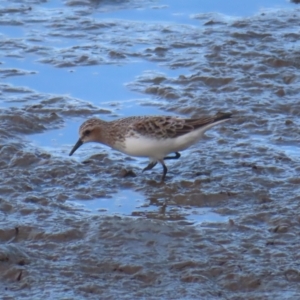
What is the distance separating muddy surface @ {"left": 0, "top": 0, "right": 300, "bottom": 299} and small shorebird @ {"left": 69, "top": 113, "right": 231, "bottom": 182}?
0.31 meters

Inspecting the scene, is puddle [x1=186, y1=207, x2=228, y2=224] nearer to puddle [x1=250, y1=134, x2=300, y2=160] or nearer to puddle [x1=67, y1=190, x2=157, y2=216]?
puddle [x1=67, y1=190, x2=157, y2=216]

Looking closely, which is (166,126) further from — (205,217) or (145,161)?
(205,217)

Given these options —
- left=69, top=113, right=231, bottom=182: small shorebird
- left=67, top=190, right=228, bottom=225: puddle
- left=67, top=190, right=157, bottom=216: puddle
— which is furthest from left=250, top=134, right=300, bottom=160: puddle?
left=67, top=190, right=157, bottom=216: puddle

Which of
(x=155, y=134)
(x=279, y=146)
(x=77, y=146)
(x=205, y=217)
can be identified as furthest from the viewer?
(x=279, y=146)

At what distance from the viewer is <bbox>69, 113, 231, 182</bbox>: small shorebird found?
9609mm

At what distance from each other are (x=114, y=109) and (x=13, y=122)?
1253 mm

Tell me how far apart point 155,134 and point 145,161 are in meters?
0.84

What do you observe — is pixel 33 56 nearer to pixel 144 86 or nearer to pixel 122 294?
pixel 144 86

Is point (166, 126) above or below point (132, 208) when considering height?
above

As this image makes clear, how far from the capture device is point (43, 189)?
9.41 metres

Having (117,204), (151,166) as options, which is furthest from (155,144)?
(117,204)

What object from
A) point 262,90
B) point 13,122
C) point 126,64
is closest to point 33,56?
point 126,64

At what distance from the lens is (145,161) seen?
34.2ft

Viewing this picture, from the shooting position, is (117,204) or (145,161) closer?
(117,204)
